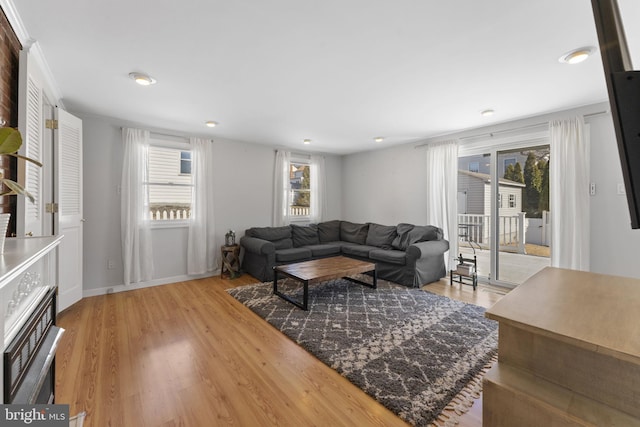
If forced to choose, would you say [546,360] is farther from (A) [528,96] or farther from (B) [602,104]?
(B) [602,104]

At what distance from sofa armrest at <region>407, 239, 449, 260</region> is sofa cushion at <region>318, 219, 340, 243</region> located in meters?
1.97

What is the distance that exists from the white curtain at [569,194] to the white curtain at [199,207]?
477 cm

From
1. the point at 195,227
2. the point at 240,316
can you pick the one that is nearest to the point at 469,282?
the point at 240,316

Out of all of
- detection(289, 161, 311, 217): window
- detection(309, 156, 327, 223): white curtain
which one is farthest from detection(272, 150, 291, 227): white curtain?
detection(309, 156, 327, 223): white curtain

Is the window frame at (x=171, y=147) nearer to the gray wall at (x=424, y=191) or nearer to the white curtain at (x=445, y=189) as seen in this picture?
the gray wall at (x=424, y=191)

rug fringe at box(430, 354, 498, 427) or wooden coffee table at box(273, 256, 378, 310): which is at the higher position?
wooden coffee table at box(273, 256, 378, 310)

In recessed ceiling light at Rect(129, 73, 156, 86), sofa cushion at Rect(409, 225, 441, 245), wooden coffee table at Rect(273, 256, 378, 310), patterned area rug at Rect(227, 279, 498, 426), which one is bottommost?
patterned area rug at Rect(227, 279, 498, 426)

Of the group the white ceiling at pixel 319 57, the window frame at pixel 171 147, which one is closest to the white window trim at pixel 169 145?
the window frame at pixel 171 147

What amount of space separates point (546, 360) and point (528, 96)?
2943 mm

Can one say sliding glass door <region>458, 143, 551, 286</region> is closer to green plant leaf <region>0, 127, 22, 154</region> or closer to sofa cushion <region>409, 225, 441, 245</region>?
sofa cushion <region>409, 225, 441, 245</region>

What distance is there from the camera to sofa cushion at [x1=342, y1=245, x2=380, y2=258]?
182 inches

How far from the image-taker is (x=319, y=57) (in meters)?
2.13

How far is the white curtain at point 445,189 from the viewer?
430cm

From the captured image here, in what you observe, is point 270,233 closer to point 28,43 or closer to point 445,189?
point 445,189
